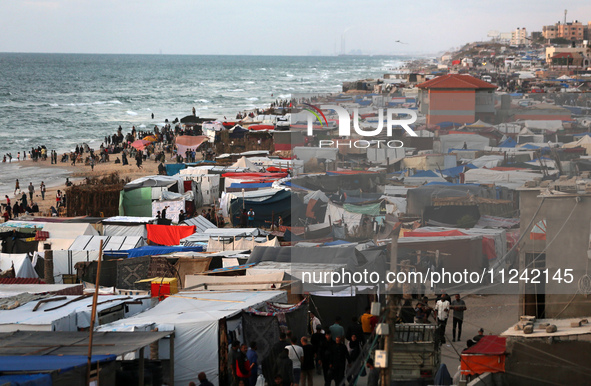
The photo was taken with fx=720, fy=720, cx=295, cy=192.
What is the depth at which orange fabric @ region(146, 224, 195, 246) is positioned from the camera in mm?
19125

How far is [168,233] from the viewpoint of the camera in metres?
19.2

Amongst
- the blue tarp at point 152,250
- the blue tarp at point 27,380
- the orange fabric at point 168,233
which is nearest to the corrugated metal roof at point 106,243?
the blue tarp at point 152,250

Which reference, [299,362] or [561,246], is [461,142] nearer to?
[561,246]

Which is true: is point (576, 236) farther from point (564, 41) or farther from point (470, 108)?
point (564, 41)

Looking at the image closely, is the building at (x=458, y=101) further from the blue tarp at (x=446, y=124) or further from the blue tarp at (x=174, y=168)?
the blue tarp at (x=174, y=168)

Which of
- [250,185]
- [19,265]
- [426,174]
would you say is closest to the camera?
[19,265]

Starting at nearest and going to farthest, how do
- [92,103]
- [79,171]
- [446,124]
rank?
[446,124] < [79,171] < [92,103]

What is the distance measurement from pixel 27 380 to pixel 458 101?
35.5 meters

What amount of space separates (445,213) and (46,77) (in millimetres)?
151547

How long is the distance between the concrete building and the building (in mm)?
24984

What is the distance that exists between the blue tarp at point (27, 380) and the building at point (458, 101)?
30.6m

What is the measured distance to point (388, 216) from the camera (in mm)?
19047

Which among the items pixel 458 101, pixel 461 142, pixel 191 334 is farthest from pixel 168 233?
pixel 458 101

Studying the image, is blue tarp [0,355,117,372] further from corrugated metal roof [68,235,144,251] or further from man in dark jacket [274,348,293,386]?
corrugated metal roof [68,235,144,251]
